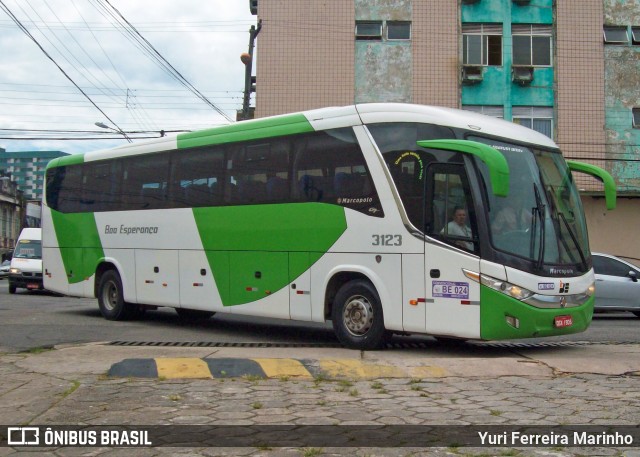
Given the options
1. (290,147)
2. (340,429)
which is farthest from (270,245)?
(340,429)

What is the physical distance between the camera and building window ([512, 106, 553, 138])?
1176 inches

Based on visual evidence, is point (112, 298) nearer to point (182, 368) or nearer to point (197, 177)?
point (197, 177)

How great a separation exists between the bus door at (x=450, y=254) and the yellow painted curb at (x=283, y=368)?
2035 mm

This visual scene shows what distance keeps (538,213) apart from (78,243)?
10031mm


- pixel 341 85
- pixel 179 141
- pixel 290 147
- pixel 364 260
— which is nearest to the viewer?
pixel 364 260

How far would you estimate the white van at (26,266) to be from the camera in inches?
1016

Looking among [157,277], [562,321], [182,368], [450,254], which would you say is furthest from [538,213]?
[157,277]

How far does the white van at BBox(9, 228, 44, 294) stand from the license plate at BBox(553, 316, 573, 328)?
1989cm

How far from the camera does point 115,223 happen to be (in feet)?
48.7

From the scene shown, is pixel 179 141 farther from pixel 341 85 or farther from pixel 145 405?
pixel 341 85

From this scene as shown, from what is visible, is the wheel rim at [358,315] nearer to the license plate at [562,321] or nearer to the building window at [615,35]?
the license plate at [562,321]

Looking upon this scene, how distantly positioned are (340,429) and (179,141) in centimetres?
879

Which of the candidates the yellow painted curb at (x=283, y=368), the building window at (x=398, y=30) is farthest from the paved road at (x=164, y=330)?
the building window at (x=398, y=30)

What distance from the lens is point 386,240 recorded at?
32.9ft
